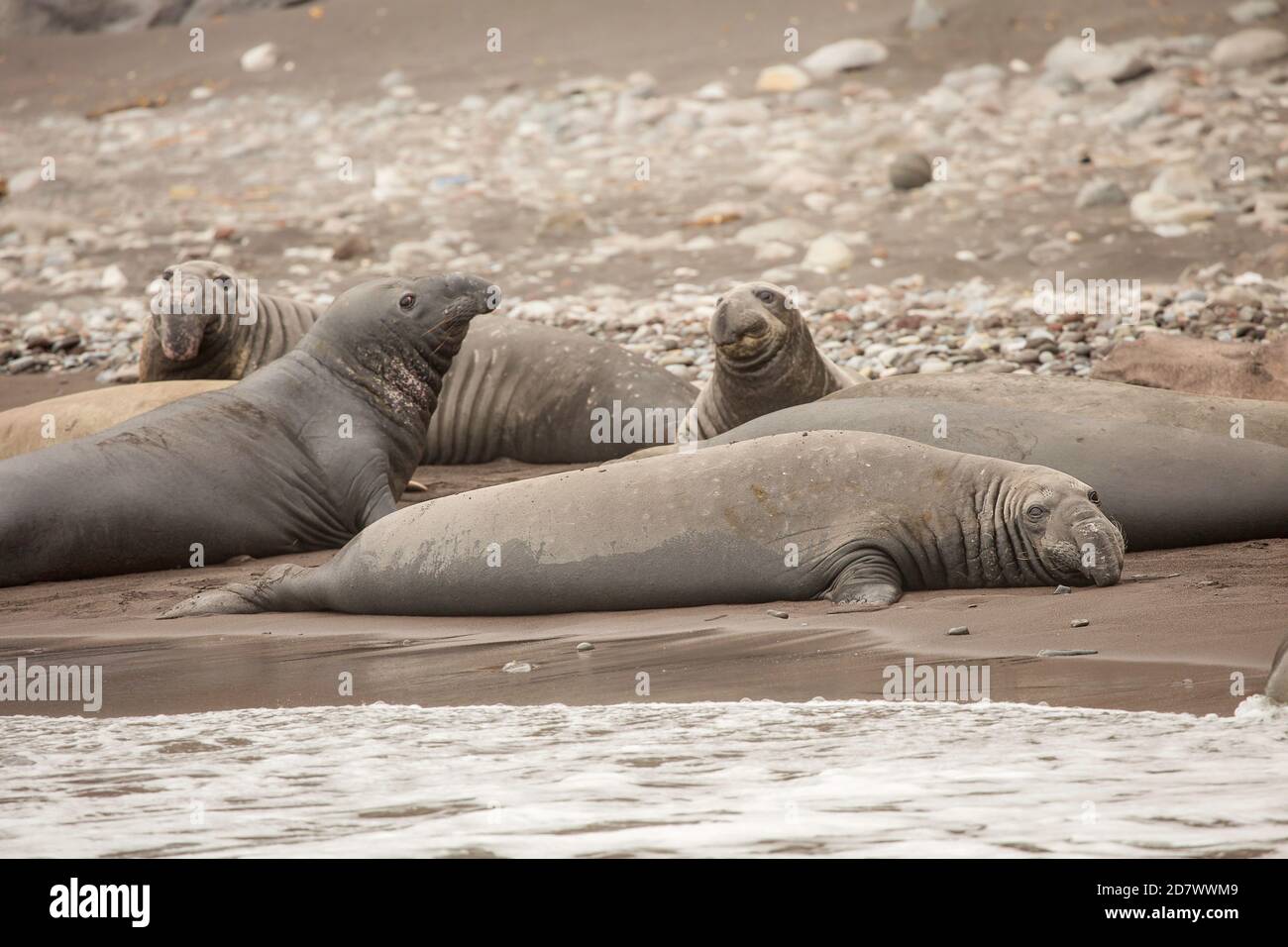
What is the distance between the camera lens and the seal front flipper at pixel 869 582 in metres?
5.03

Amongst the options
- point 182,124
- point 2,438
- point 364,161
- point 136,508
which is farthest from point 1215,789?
point 182,124

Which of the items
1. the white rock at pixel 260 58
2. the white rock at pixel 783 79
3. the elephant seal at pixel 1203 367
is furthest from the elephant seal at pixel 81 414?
the white rock at pixel 260 58

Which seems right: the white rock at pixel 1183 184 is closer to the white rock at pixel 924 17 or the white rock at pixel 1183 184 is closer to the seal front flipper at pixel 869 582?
the white rock at pixel 924 17

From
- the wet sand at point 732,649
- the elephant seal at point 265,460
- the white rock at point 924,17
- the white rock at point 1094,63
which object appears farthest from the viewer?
the white rock at point 924,17

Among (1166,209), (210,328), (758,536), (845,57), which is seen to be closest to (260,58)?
(845,57)

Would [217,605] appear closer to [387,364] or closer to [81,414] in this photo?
[387,364]

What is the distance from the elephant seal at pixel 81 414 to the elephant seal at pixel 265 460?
1.93 feet

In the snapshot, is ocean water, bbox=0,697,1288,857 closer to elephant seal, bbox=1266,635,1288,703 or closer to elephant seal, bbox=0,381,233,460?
elephant seal, bbox=1266,635,1288,703

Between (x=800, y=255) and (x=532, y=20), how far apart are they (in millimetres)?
7009

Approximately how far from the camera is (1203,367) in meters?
7.89

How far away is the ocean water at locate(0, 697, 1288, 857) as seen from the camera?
113 inches

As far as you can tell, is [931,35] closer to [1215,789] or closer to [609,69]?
[609,69]

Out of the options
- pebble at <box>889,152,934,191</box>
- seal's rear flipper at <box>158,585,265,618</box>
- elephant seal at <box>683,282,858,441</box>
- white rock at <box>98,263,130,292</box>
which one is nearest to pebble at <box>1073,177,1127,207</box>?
pebble at <box>889,152,934,191</box>

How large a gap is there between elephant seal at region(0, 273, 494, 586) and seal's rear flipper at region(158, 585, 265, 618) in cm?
97
